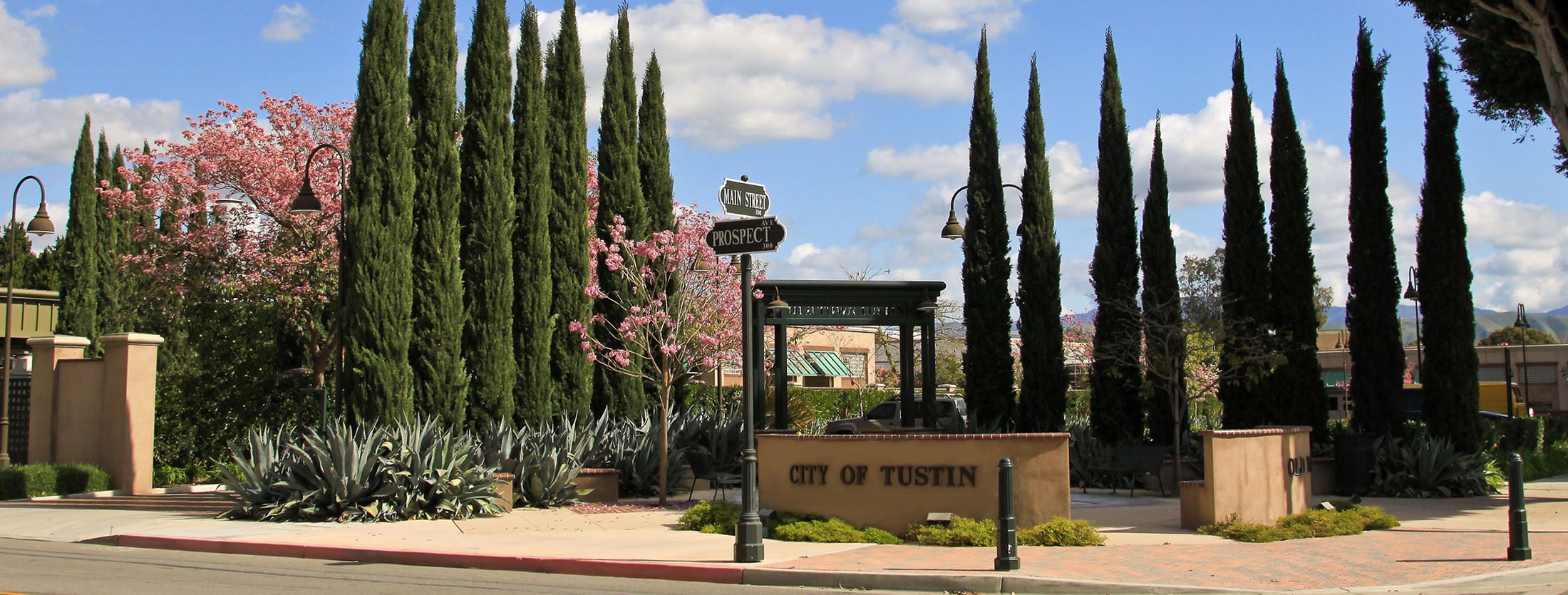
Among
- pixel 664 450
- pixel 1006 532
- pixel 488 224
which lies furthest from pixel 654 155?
pixel 1006 532

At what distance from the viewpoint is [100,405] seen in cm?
2061

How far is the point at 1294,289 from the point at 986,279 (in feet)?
18.6

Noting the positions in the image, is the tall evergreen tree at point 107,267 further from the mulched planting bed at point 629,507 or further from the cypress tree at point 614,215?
the mulched planting bed at point 629,507

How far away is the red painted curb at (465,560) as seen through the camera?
36.0 ft

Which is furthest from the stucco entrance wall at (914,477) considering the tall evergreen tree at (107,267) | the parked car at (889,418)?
the tall evergreen tree at (107,267)

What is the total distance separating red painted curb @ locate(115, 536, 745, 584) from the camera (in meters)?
11.0

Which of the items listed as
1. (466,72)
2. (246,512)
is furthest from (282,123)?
(246,512)

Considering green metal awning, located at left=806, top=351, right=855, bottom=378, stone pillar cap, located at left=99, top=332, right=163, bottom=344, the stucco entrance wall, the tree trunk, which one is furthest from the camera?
green metal awning, located at left=806, top=351, right=855, bottom=378

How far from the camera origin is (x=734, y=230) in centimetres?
1227

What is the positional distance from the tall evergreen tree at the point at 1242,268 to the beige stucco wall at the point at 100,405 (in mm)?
17522

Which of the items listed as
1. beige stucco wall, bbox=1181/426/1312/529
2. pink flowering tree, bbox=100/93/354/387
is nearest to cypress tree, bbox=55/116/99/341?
pink flowering tree, bbox=100/93/354/387

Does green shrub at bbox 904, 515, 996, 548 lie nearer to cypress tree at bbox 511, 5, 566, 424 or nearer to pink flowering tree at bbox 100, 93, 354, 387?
cypress tree at bbox 511, 5, 566, 424

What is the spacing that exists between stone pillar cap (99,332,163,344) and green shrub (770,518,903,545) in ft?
39.4

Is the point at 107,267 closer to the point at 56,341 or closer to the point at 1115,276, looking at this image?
the point at 56,341
